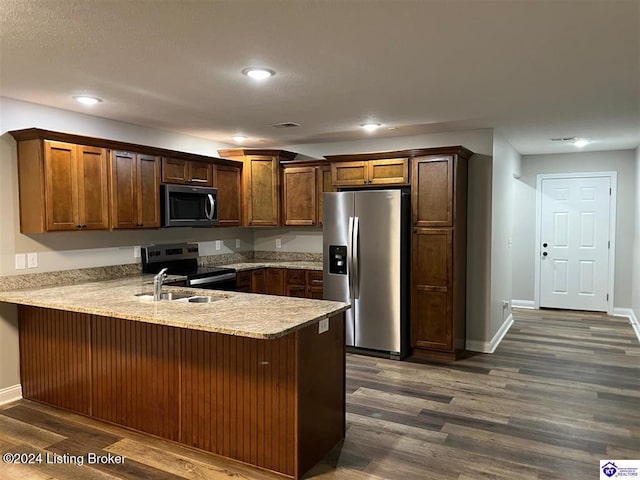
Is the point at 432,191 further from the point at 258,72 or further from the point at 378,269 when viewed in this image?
the point at 258,72

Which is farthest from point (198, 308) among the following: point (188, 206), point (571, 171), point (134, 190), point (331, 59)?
point (571, 171)

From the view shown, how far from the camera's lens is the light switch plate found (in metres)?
2.83

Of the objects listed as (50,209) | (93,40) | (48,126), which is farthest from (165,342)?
(48,126)

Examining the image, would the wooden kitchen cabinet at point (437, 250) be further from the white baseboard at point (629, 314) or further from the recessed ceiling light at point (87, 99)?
the recessed ceiling light at point (87, 99)

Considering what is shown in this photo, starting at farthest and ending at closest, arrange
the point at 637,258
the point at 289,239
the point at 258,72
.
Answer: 1. the point at 289,239
2. the point at 637,258
3. the point at 258,72

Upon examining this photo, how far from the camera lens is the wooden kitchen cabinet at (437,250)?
477 centimetres

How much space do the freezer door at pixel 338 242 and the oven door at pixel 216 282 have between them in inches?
39.9

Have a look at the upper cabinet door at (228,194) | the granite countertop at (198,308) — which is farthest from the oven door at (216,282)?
the granite countertop at (198,308)

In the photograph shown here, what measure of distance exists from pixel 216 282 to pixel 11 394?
196cm

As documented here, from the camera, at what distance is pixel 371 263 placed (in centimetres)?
496

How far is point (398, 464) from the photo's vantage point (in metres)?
2.83

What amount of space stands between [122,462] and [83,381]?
90 cm

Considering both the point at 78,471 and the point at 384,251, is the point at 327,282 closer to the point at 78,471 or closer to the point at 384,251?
the point at 384,251

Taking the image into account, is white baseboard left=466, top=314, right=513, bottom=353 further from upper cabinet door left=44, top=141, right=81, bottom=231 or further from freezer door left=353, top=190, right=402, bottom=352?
upper cabinet door left=44, top=141, right=81, bottom=231
